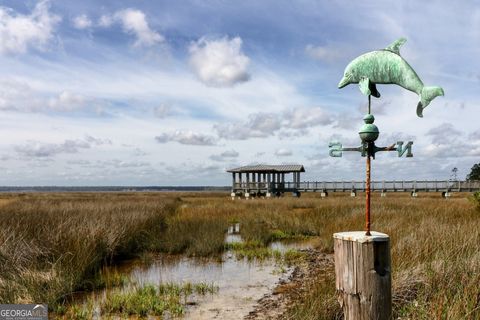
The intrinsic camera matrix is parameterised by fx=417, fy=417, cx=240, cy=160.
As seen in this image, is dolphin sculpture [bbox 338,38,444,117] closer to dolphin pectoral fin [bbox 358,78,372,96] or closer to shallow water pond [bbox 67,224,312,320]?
dolphin pectoral fin [bbox 358,78,372,96]

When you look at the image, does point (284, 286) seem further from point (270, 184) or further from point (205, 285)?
point (270, 184)

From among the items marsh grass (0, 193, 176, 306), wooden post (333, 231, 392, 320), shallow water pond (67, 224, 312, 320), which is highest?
wooden post (333, 231, 392, 320)

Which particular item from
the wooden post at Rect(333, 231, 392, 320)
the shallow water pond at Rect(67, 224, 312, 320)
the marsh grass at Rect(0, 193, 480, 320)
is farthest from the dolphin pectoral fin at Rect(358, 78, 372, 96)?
the shallow water pond at Rect(67, 224, 312, 320)

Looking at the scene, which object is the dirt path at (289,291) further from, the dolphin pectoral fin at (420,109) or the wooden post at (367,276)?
the dolphin pectoral fin at (420,109)

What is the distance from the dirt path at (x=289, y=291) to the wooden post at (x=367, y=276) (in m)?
2.30

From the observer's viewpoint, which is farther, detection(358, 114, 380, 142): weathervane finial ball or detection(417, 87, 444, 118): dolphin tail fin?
detection(358, 114, 380, 142): weathervane finial ball

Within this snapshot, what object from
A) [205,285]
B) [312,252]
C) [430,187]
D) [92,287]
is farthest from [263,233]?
[430,187]

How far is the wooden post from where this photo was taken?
3.40 metres

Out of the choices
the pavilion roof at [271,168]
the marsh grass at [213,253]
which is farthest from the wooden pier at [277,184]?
the marsh grass at [213,253]

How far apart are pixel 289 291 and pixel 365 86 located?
4.89m

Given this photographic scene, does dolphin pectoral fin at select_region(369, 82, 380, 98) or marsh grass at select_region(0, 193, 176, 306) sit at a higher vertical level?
dolphin pectoral fin at select_region(369, 82, 380, 98)

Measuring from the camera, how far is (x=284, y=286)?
26.7 feet

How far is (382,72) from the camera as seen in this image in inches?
149

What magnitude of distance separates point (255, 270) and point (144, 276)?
2.53 m
